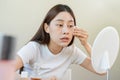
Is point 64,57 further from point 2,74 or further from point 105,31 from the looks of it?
point 2,74

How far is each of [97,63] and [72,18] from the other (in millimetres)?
340

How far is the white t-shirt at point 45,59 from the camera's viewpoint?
1.29m

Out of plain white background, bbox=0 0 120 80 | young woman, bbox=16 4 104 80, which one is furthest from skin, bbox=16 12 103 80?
plain white background, bbox=0 0 120 80

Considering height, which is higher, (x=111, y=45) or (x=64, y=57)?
(x=111, y=45)

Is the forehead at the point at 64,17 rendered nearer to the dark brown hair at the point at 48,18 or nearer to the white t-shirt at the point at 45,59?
the dark brown hair at the point at 48,18

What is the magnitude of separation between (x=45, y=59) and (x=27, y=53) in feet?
0.44

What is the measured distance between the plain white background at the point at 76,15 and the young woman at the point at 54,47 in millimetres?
458

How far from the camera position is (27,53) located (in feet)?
4.16

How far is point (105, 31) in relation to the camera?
42.6 inches

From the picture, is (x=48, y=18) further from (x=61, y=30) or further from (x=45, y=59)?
(x=45, y=59)

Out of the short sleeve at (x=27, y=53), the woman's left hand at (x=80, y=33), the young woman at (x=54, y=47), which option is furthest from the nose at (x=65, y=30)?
the short sleeve at (x=27, y=53)

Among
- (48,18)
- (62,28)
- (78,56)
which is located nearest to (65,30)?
(62,28)

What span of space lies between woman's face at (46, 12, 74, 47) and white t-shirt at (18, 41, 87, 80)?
0.11m

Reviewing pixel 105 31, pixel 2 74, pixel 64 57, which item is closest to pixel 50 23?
pixel 64 57
